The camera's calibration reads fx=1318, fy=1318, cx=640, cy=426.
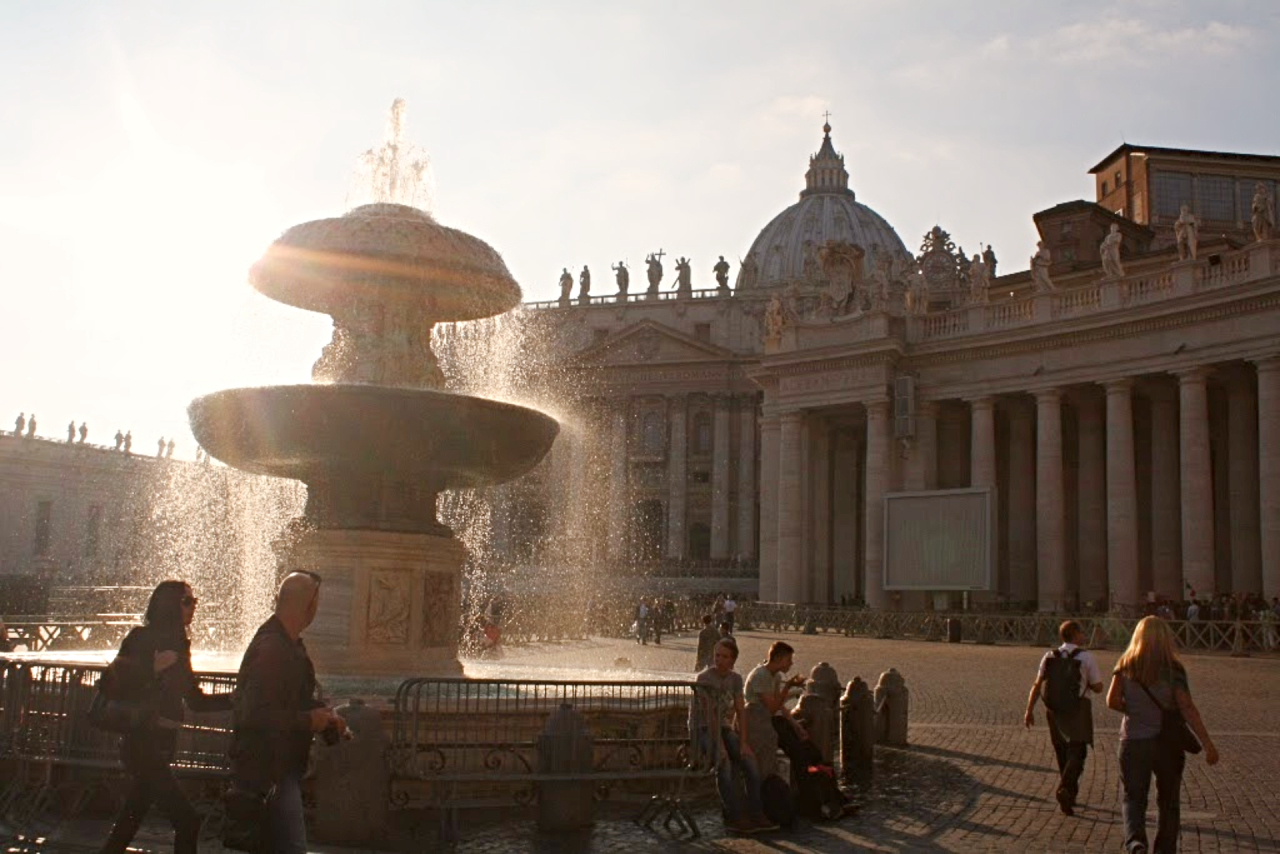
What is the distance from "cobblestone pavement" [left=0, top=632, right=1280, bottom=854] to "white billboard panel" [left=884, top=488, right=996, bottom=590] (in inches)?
584

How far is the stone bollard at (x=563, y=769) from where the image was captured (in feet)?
30.2

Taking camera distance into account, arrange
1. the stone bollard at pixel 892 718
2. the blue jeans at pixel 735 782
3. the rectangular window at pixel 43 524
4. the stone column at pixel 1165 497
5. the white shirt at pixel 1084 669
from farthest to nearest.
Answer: the rectangular window at pixel 43 524 < the stone column at pixel 1165 497 < the stone bollard at pixel 892 718 < the white shirt at pixel 1084 669 < the blue jeans at pixel 735 782

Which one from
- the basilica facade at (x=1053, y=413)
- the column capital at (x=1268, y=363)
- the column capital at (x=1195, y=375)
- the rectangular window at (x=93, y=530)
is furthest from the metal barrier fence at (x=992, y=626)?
the rectangular window at (x=93, y=530)

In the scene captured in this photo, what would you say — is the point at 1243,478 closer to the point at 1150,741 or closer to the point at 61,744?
the point at 1150,741

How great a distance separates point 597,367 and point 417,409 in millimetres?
69146

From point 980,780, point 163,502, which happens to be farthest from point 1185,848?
point 163,502

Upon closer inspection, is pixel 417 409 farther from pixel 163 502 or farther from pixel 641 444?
pixel 163 502

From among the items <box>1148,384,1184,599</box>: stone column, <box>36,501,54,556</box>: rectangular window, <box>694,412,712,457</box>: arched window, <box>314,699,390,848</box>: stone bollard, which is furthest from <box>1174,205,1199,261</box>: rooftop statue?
<box>36,501,54,556</box>: rectangular window

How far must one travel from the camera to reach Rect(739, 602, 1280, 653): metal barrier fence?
30.5 meters

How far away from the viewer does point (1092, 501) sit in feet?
133

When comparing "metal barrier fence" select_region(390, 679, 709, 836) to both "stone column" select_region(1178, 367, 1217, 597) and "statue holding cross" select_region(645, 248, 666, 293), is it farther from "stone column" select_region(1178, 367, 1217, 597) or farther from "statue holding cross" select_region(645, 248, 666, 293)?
"statue holding cross" select_region(645, 248, 666, 293)

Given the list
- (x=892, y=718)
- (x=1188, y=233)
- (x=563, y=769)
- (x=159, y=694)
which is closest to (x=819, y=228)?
(x=1188, y=233)

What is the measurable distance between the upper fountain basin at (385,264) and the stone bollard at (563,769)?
4916mm

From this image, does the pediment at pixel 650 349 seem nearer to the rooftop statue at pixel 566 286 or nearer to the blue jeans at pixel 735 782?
the rooftop statue at pixel 566 286
